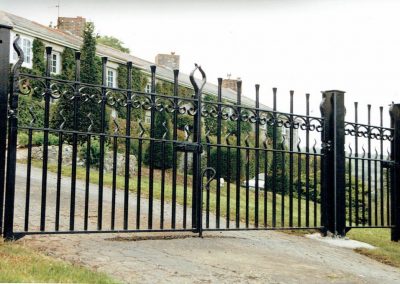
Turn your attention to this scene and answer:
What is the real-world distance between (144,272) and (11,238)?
1.58 metres

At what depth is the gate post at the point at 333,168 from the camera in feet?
24.9

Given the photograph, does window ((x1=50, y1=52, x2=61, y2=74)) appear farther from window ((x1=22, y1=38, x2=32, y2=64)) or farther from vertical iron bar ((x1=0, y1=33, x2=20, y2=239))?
vertical iron bar ((x1=0, y1=33, x2=20, y2=239))

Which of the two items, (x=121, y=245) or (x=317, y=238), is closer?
(x=121, y=245)

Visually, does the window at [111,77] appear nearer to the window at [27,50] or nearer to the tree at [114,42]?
the window at [27,50]

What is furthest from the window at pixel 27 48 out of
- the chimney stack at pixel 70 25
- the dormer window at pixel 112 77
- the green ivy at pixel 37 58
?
the chimney stack at pixel 70 25

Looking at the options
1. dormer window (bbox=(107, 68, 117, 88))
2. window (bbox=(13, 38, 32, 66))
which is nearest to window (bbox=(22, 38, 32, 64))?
window (bbox=(13, 38, 32, 66))

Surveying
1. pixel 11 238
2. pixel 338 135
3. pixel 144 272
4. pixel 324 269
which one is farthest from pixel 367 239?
pixel 11 238

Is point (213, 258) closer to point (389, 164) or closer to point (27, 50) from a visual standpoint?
point (389, 164)

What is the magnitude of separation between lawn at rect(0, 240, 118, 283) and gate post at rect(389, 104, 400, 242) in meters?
5.61

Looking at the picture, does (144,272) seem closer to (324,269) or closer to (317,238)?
(324,269)

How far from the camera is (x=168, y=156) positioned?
21.9 metres

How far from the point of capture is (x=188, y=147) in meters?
6.33

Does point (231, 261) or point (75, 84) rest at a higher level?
point (75, 84)

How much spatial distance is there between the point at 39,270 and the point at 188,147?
8.80 feet
